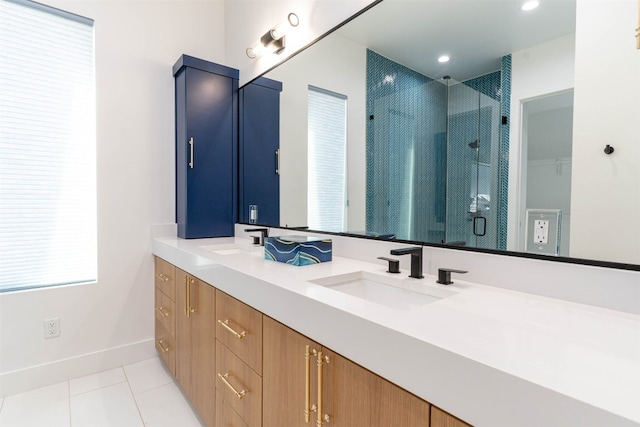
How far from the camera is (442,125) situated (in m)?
1.27

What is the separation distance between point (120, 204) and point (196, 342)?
1.22 metres

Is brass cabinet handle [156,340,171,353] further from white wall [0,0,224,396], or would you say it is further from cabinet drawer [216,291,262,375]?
cabinet drawer [216,291,262,375]

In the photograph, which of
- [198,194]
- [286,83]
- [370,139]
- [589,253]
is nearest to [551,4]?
[589,253]

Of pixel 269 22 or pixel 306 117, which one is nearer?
pixel 306 117

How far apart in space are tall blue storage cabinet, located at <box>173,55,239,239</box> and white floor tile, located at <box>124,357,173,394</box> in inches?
36.3

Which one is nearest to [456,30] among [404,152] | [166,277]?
[404,152]

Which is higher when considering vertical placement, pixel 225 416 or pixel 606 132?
pixel 606 132

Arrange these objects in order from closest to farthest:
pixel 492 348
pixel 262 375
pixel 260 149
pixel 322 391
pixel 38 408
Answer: pixel 492 348
pixel 322 391
pixel 262 375
pixel 38 408
pixel 260 149

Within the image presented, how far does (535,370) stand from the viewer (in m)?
0.49

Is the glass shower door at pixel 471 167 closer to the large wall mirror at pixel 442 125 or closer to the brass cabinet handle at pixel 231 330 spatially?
the large wall mirror at pixel 442 125

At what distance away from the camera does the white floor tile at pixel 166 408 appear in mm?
1651

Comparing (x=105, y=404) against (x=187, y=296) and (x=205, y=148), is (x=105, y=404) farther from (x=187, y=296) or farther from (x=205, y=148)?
(x=205, y=148)

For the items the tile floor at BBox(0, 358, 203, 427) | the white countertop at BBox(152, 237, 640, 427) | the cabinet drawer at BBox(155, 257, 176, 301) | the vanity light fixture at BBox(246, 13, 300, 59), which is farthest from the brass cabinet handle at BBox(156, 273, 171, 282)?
the vanity light fixture at BBox(246, 13, 300, 59)

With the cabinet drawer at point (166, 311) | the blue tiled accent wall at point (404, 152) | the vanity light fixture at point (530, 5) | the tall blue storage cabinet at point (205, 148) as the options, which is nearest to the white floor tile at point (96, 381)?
the cabinet drawer at point (166, 311)
